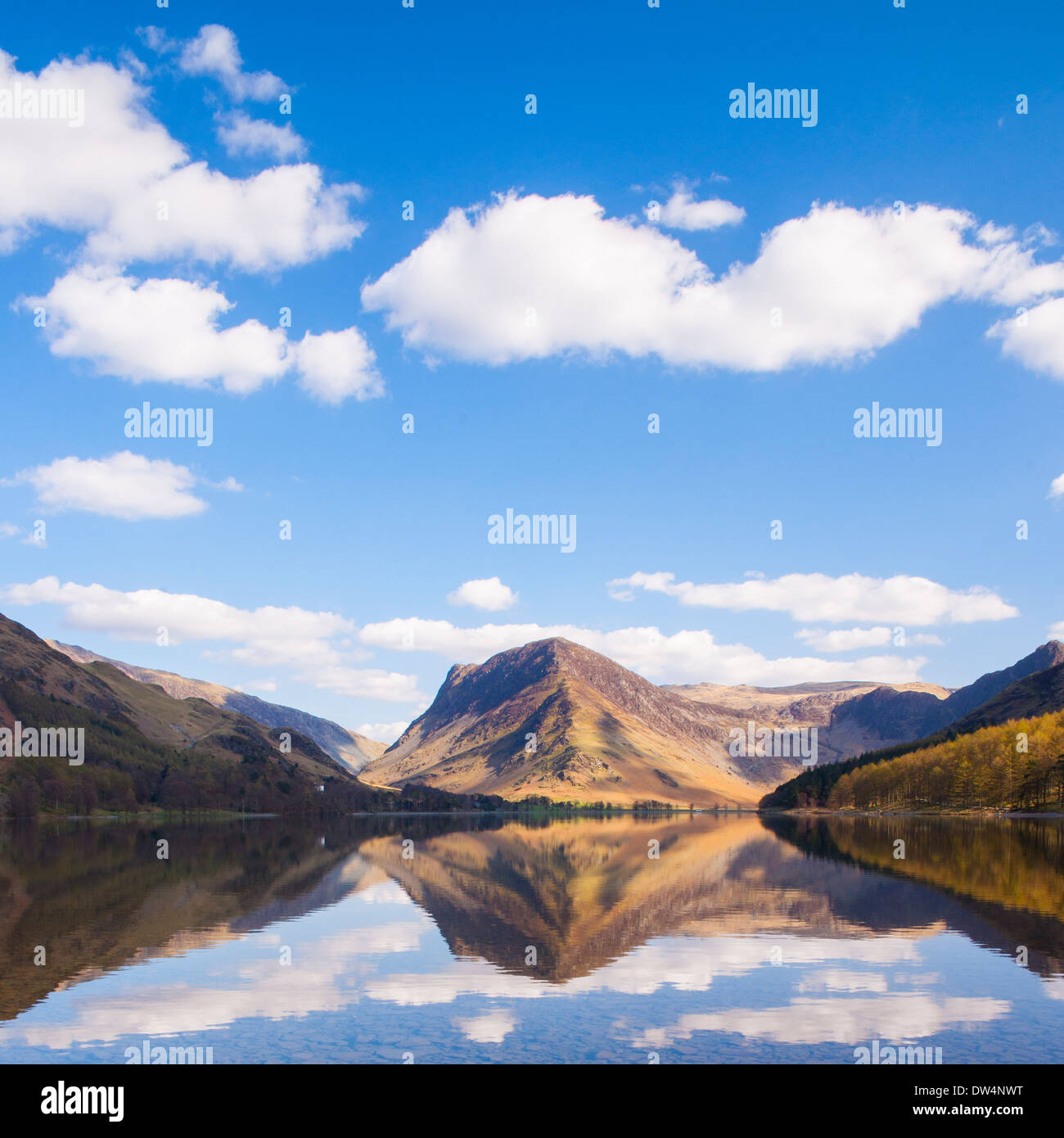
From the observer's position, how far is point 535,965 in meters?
42.6

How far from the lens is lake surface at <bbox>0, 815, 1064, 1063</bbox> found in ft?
98.4

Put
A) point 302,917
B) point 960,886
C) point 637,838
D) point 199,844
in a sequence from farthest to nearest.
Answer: point 637,838, point 199,844, point 960,886, point 302,917

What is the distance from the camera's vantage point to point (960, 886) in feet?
236

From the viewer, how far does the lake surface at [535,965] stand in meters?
30.0

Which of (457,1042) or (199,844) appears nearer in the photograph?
(457,1042)
